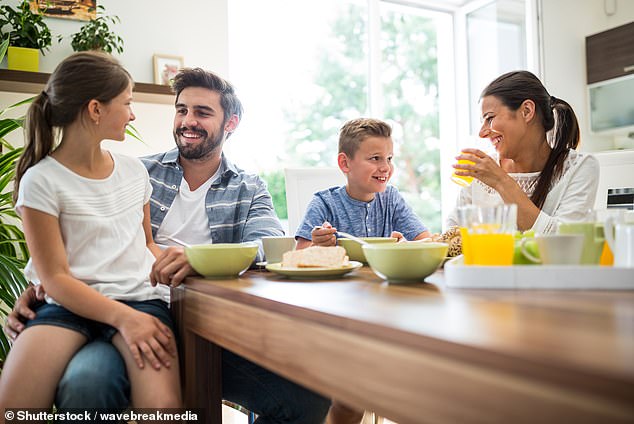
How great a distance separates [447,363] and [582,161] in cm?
148

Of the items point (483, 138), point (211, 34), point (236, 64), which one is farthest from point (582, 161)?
point (236, 64)

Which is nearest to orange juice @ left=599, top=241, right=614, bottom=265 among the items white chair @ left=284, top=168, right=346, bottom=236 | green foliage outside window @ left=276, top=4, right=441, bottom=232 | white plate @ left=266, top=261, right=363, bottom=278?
white plate @ left=266, top=261, right=363, bottom=278

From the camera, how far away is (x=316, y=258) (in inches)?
44.9

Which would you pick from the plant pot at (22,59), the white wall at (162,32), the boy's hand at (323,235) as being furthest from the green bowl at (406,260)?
the white wall at (162,32)

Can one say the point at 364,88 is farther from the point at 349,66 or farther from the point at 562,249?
the point at 562,249

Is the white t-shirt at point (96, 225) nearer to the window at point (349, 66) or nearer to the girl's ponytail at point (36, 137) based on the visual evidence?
the girl's ponytail at point (36, 137)

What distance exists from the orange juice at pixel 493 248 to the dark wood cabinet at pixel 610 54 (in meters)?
3.97

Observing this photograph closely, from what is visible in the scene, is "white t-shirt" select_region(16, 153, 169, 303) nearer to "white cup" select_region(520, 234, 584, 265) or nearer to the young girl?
the young girl

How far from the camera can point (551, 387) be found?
17.3 inches

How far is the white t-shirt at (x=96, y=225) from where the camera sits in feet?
4.14

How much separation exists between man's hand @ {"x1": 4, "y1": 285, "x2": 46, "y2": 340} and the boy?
93cm

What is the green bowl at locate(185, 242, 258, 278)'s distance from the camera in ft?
3.68

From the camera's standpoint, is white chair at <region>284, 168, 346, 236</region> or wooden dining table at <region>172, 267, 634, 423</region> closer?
wooden dining table at <region>172, 267, 634, 423</region>

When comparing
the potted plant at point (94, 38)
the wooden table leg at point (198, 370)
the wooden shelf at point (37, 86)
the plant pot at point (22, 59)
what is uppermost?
the potted plant at point (94, 38)
